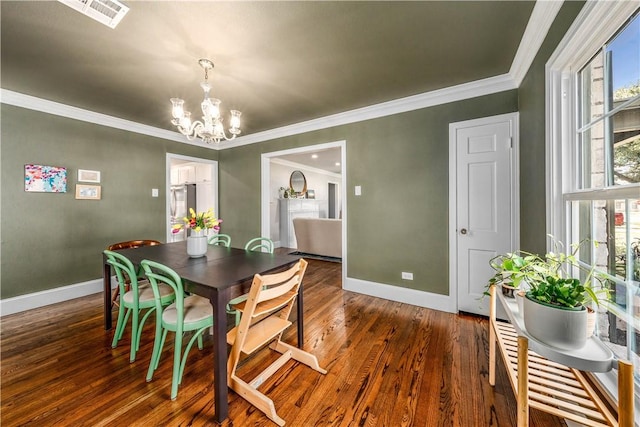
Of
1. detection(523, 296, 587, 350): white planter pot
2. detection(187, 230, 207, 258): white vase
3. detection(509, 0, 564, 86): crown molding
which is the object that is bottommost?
detection(523, 296, 587, 350): white planter pot

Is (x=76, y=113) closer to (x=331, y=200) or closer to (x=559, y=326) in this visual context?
(x=559, y=326)

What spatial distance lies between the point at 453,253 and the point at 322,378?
192 cm

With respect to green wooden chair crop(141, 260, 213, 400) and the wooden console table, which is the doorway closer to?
green wooden chair crop(141, 260, 213, 400)

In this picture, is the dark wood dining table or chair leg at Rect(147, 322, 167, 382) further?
chair leg at Rect(147, 322, 167, 382)

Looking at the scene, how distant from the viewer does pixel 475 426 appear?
50.1 inches

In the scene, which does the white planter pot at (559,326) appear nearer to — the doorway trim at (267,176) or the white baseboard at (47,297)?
the doorway trim at (267,176)

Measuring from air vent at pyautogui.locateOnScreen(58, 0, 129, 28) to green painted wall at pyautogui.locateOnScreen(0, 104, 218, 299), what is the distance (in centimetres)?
233

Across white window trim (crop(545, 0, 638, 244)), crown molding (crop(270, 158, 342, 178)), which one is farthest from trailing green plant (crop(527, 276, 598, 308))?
crown molding (crop(270, 158, 342, 178))

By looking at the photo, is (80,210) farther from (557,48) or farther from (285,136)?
(557,48)

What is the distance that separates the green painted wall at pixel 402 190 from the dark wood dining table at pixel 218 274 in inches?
59.1

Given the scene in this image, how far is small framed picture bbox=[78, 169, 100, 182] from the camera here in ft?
10.4

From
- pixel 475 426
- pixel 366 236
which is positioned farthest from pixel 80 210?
pixel 475 426

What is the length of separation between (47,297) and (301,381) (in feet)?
11.4

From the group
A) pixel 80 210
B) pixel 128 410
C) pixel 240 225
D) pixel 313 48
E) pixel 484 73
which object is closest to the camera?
pixel 128 410
